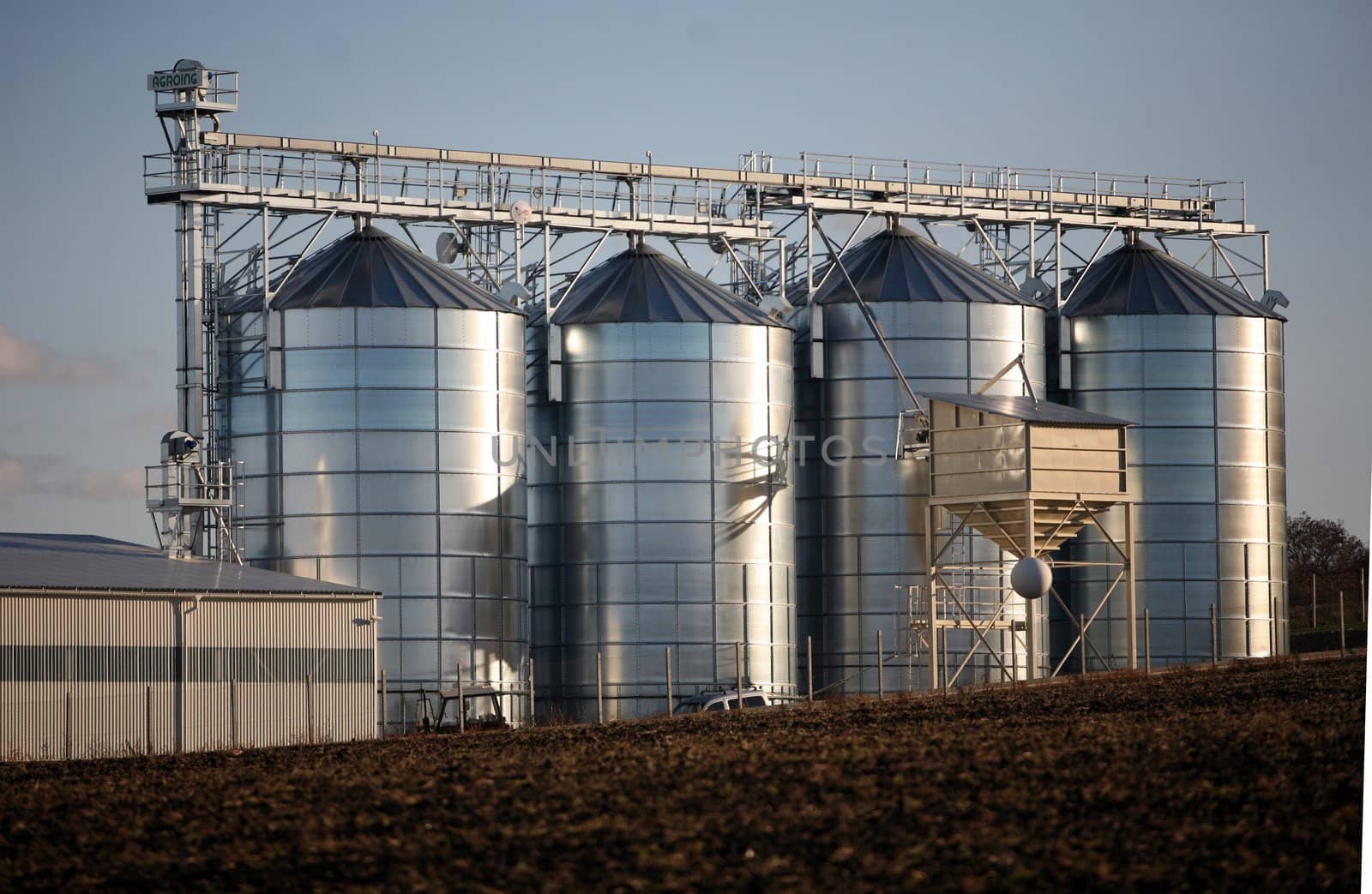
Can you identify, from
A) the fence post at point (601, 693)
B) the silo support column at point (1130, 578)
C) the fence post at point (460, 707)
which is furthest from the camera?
the silo support column at point (1130, 578)

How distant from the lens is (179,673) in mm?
46281

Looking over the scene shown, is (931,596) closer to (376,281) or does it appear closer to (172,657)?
(376,281)

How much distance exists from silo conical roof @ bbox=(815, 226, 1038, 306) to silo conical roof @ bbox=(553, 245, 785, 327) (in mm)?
3874

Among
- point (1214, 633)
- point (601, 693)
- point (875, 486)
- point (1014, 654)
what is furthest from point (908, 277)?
point (601, 693)

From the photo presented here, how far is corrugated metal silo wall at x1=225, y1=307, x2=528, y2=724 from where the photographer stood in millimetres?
54344

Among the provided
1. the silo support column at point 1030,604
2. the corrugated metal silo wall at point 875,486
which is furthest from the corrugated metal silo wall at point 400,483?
the silo support column at point 1030,604

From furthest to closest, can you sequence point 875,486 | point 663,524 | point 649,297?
point 875,486 < point 649,297 < point 663,524

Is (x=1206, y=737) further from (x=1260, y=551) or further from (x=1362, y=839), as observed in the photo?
(x=1260, y=551)

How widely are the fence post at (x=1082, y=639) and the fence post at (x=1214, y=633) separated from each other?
3.66m

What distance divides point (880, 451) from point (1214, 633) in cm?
1099

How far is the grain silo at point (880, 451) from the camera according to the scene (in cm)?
6044

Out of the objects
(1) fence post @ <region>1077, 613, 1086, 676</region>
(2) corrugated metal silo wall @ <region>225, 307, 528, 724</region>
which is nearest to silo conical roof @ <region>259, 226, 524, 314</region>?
(2) corrugated metal silo wall @ <region>225, 307, 528, 724</region>

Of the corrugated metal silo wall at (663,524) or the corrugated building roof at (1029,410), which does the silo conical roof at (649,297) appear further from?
the corrugated building roof at (1029,410)

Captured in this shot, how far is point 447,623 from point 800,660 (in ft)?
39.2
